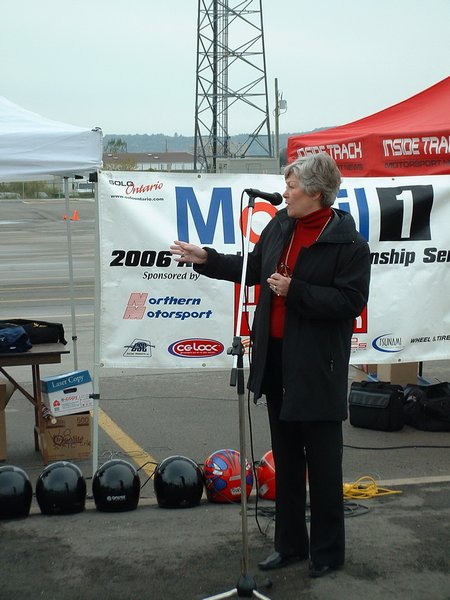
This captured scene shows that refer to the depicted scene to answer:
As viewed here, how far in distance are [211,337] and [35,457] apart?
1.85 m

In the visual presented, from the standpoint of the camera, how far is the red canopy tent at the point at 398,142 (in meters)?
7.53

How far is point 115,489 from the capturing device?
5.44 meters

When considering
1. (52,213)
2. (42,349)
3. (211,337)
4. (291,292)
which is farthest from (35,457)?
(52,213)

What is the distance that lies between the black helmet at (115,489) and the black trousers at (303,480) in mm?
1238

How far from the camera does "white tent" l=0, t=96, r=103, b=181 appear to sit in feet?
19.5

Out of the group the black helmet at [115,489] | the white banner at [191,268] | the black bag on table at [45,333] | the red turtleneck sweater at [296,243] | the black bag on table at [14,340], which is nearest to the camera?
the red turtleneck sweater at [296,243]

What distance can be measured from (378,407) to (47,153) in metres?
3.48

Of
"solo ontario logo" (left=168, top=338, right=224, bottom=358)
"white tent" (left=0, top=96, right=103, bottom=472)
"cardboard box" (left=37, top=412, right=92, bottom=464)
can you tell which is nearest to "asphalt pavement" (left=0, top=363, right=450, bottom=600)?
"cardboard box" (left=37, top=412, right=92, bottom=464)

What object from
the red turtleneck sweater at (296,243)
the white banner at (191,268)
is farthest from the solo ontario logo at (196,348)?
the red turtleneck sweater at (296,243)

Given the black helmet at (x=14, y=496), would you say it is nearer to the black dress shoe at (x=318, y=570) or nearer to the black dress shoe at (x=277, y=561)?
the black dress shoe at (x=277, y=561)

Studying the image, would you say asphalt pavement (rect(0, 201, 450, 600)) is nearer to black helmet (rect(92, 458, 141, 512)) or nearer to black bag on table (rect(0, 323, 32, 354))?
black helmet (rect(92, 458, 141, 512))

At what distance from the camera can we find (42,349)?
21.4 feet

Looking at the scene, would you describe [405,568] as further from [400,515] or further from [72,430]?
[72,430]

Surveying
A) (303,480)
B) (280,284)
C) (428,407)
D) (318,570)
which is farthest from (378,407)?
(280,284)
